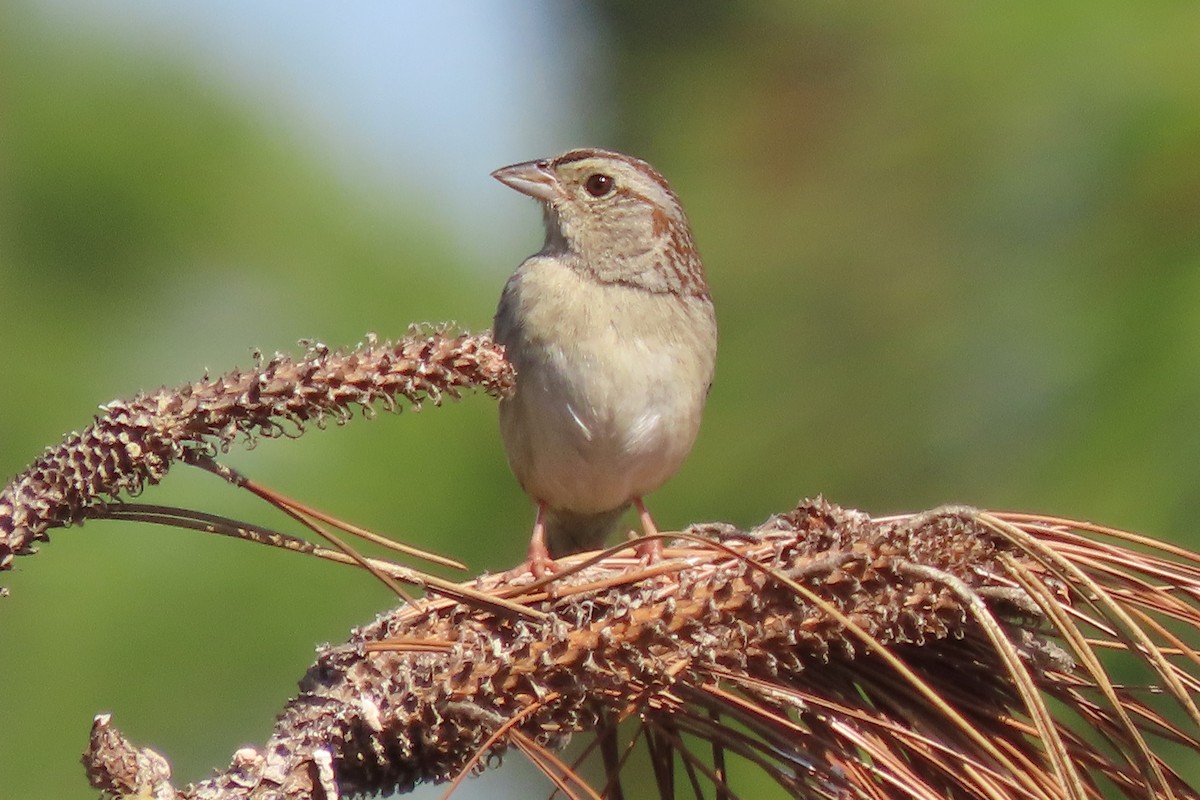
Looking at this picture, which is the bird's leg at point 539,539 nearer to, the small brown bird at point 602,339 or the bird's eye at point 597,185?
the small brown bird at point 602,339

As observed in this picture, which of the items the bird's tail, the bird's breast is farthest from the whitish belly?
the bird's tail

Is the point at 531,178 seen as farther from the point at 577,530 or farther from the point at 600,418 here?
the point at 577,530

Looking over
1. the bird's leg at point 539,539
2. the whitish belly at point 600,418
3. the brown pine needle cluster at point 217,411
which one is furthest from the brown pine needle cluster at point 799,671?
the whitish belly at point 600,418

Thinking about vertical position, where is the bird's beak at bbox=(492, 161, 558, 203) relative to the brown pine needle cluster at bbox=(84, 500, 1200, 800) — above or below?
above

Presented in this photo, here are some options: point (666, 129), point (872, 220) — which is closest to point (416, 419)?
point (872, 220)

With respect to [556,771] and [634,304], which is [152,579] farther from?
[556,771]

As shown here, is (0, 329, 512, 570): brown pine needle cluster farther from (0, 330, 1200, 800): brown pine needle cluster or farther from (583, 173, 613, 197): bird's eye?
(583, 173, 613, 197): bird's eye
